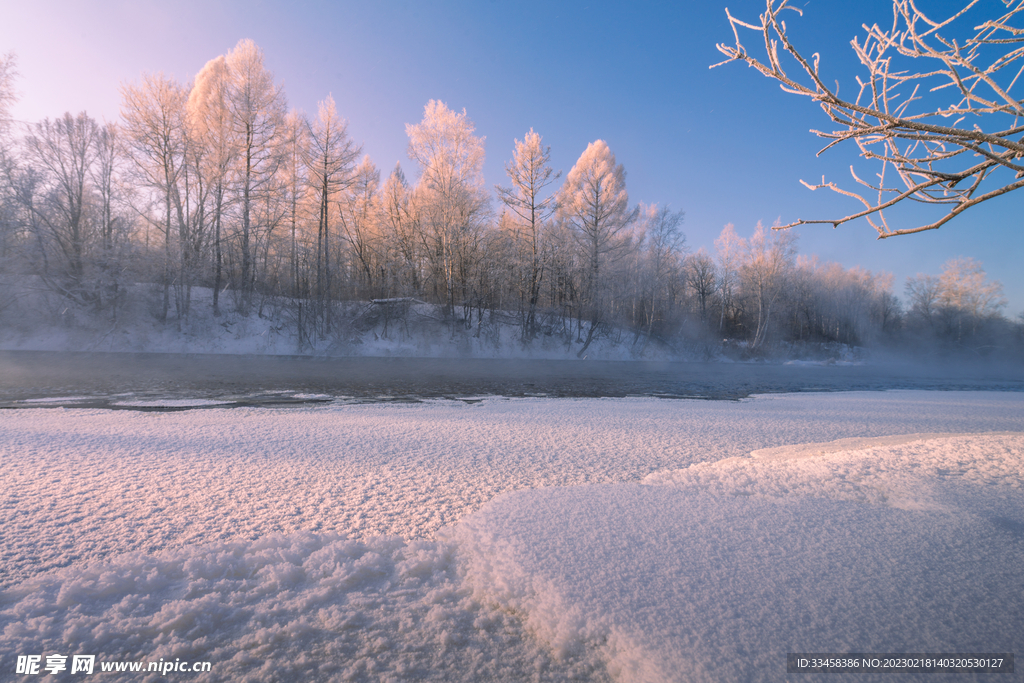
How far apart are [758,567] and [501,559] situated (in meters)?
1.15

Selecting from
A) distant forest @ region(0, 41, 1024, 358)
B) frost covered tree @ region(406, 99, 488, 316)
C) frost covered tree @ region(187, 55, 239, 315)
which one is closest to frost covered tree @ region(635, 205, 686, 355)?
distant forest @ region(0, 41, 1024, 358)

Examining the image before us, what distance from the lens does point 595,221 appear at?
2556 centimetres

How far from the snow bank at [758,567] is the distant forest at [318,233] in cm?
2057

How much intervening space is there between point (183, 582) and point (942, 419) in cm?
991

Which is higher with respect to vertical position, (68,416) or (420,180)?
(420,180)

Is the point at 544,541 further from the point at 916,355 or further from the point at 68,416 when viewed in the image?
the point at 916,355

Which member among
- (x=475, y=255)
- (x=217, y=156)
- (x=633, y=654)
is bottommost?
(x=633, y=654)

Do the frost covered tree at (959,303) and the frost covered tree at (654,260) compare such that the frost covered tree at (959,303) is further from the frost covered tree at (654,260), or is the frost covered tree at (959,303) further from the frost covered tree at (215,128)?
the frost covered tree at (215,128)

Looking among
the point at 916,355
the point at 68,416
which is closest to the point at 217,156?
the point at 68,416

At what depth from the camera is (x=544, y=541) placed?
207cm

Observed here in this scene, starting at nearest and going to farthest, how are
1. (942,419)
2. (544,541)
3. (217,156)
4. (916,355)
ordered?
1. (544,541)
2. (942,419)
3. (217,156)
4. (916,355)

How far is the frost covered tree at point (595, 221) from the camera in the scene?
24.9 m

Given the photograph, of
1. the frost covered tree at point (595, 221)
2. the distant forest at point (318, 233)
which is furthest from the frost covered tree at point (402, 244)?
the frost covered tree at point (595, 221)

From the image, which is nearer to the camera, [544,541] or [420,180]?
[544,541]
